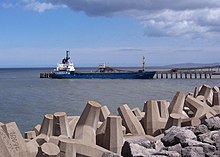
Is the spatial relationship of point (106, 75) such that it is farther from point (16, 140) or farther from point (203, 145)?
point (203, 145)

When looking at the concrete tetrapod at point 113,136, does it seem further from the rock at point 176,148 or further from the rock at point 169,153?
the rock at point 169,153

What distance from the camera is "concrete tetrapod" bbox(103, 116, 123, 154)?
6617 mm

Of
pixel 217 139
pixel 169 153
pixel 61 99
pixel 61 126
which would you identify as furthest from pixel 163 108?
pixel 61 99

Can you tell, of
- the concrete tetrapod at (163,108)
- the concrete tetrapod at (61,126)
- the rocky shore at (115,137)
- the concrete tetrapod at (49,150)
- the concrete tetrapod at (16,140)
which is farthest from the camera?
the concrete tetrapod at (163,108)

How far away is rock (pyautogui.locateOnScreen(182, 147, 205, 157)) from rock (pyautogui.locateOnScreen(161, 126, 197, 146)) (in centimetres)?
41

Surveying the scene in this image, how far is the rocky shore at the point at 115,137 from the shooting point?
5.73m

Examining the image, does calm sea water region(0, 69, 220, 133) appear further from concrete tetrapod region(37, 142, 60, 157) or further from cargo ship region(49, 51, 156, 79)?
cargo ship region(49, 51, 156, 79)

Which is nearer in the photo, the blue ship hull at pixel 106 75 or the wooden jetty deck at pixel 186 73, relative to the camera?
the blue ship hull at pixel 106 75

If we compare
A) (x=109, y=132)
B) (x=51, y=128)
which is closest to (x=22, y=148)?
(x=109, y=132)

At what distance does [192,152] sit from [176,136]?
2.14 feet

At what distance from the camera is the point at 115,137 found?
6.65 m

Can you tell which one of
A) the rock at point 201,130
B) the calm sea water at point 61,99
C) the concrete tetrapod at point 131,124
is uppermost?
the rock at point 201,130

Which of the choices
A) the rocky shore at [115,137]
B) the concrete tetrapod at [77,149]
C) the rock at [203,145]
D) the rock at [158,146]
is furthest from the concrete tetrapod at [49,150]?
the rock at [203,145]

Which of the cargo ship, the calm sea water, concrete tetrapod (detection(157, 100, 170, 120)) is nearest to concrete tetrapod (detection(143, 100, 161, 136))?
concrete tetrapod (detection(157, 100, 170, 120))
